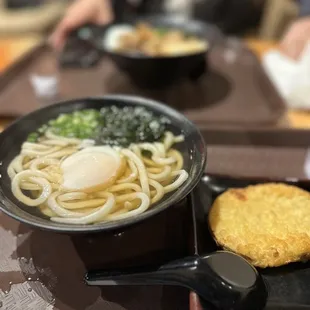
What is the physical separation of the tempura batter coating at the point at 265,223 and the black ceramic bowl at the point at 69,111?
16 centimetres

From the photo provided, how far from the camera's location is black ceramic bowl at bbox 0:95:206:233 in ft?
2.91

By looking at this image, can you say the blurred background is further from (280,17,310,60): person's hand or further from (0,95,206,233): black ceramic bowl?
(0,95,206,233): black ceramic bowl

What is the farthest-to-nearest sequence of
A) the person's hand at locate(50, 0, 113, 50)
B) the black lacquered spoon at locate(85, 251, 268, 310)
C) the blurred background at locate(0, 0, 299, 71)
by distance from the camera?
the blurred background at locate(0, 0, 299, 71), the person's hand at locate(50, 0, 113, 50), the black lacquered spoon at locate(85, 251, 268, 310)

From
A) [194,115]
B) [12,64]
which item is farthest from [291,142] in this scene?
[12,64]

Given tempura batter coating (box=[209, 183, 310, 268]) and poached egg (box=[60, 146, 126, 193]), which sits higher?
poached egg (box=[60, 146, 126, 193])

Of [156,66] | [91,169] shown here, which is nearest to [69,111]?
[91,169]

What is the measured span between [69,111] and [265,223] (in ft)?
2.48

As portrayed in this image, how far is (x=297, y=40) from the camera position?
2.36 m

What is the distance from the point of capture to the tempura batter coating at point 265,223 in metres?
0.97

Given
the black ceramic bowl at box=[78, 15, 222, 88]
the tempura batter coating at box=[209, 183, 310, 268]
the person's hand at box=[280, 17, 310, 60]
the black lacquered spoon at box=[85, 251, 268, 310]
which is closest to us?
the black lacquered spoon at box=[85, 251, 268, 310]

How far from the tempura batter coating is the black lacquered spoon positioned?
0.08 meters

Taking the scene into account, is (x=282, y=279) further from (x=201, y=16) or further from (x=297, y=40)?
(x=201, y=16)

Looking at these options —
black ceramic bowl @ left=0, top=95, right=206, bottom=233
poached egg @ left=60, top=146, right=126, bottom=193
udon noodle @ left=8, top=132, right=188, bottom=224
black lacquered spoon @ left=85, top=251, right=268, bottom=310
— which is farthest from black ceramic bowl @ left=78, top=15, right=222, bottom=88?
black lacquered spoon @ left=85, top=251, right=268, bottom=310

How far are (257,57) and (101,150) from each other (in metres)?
1.59
